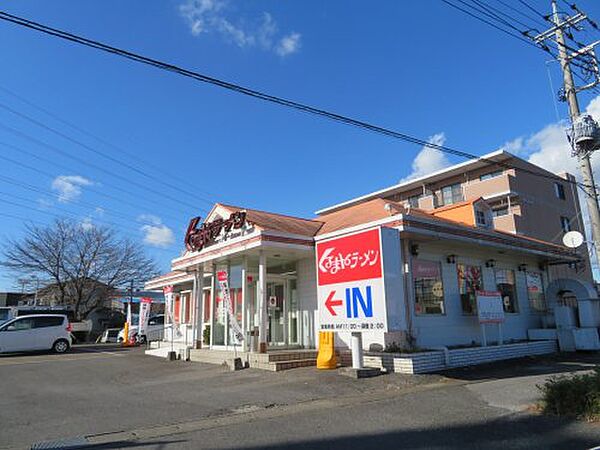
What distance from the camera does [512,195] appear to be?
112 feet

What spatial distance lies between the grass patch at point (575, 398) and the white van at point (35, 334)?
22067mm

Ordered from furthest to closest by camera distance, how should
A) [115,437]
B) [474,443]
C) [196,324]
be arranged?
1. [196,324]
2. [115,437]
3. [474,443]

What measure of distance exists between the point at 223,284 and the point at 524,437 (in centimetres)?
1010

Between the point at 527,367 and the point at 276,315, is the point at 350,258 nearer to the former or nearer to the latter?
the point at 276,315

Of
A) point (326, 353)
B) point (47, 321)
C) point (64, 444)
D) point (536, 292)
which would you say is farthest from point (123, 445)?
point (47, 321)

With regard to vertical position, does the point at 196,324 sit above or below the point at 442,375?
above

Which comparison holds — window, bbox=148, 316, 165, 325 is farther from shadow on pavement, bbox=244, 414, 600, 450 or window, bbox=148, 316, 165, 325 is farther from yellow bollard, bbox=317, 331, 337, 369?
shadow on pavement, bbox=244, 414, 600, 450

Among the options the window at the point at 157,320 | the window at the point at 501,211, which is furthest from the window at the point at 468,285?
the window at the point at 157,320

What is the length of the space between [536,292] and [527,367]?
6.77 meters

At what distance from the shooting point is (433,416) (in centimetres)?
718

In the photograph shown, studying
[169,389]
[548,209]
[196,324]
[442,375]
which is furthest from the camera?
[548,209]

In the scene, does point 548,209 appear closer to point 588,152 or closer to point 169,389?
point 588,152

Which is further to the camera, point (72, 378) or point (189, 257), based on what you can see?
point (189, 257)

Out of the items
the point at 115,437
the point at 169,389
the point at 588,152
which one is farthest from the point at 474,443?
the point at 588,152
